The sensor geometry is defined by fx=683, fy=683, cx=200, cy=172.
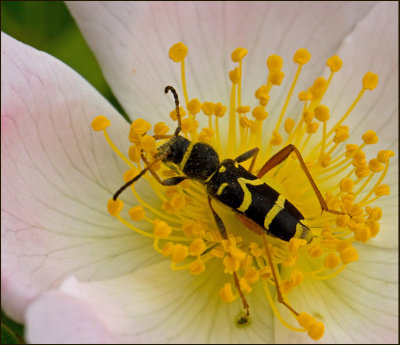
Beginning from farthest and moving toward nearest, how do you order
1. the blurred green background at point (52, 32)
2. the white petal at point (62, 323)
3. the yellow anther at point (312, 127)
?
1. the blurred green background at point (52, 32)
2. the yellow anther at point (312, 127)
3. the white petal at point (62, 323)

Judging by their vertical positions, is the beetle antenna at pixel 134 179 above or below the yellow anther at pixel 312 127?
below

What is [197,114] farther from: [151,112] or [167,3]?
[167,3]

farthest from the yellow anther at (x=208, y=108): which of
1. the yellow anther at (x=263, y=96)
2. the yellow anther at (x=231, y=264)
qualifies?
the yellow anther at (x=231, y=264)

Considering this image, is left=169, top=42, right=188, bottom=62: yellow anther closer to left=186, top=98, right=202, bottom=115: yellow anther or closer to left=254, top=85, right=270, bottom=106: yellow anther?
left=186, top=98, right=202, bottom=115: yellow anther

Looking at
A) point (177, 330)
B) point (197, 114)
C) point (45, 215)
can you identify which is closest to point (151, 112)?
point (197, 114)

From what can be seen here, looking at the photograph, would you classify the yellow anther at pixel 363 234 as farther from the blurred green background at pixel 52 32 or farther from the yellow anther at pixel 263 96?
the blurred green background at pixel 52 32

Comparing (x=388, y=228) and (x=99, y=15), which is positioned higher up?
(x=99, y=15)
